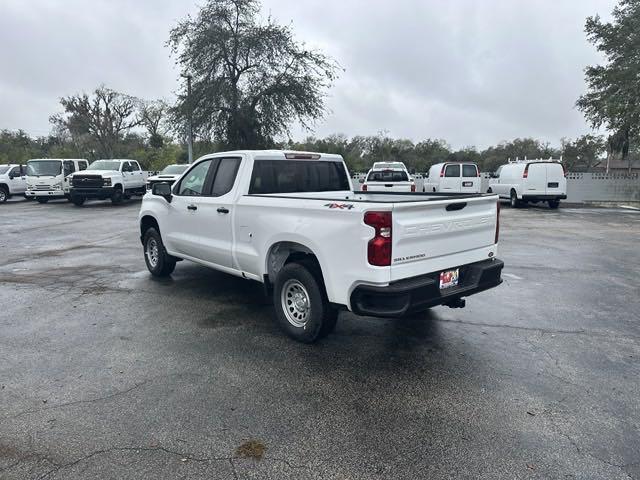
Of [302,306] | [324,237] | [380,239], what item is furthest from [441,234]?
[302,306]

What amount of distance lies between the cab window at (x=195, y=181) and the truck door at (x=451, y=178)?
52.5 ft

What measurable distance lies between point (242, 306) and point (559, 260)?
634cm

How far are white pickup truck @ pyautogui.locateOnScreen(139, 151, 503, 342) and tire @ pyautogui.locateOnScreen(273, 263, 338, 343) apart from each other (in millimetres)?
11

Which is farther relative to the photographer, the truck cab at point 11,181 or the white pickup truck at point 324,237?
the truck cab at point 11,181

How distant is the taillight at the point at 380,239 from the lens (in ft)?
12.2

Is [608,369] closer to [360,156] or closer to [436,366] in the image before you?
[436,366]

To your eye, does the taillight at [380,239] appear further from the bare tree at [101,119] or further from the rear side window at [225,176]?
the bare tree at [101,119]

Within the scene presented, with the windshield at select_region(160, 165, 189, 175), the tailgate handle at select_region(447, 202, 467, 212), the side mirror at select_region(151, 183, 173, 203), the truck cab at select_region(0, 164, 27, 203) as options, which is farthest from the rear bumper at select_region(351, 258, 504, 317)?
the truck cab at select_region(0, 164, 27, 203)

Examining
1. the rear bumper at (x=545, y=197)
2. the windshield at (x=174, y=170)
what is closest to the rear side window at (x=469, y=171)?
the rear bumper at (x=545, y=197)

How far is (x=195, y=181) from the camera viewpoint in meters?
6.29

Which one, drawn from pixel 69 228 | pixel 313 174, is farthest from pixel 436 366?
→ pixel 69 228

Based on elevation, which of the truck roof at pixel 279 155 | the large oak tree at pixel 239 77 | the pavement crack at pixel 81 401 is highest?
the large oak tree at pixel 239 77

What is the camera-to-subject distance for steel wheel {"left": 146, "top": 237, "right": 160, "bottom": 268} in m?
7.37

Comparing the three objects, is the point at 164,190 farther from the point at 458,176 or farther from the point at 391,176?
the point at 458,176
